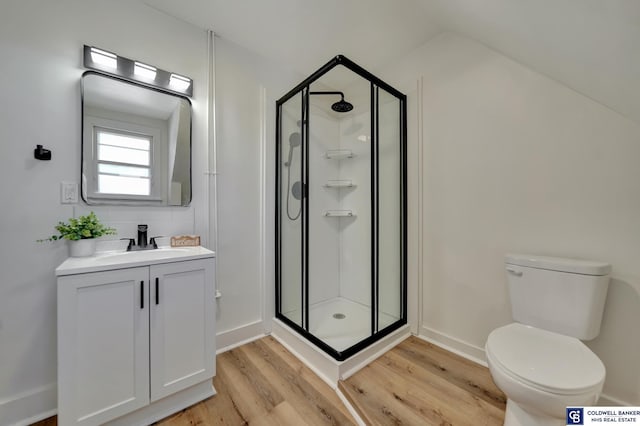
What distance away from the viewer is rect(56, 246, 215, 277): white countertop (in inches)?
42.8

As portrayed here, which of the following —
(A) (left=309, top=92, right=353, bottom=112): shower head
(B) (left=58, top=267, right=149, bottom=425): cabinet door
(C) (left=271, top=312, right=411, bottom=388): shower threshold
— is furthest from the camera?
(A) (left=309, top=92, right=353, bottom=112): shower head

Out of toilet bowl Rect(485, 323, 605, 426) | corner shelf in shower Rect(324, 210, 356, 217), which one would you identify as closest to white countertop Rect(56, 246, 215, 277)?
corner shelf in shower Rect(324, 210, 356, 217)

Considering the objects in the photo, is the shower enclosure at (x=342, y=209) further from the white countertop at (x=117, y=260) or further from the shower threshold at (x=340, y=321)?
the white countertop at (x=117, y=260)

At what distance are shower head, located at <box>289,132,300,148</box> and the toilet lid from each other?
191 centimetres

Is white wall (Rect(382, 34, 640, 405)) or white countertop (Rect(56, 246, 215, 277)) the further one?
white wall (Rect(382, 34, 640, 405))

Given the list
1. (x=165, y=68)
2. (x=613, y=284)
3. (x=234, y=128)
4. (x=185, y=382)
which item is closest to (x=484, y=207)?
(x=613, y=284)

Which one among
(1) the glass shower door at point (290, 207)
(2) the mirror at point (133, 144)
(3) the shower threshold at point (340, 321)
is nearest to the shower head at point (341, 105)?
(1) the glass shower door at point (290, 207)

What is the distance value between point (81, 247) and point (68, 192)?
0.34m

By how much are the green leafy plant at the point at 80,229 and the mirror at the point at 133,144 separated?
0.44 ft

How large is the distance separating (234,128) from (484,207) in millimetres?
2044

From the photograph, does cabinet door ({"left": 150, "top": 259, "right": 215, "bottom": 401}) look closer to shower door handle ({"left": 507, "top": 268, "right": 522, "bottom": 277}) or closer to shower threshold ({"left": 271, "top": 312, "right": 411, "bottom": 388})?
shower threshold ({"left": 271, "top": 312, "right": 411, "bottom": 388})

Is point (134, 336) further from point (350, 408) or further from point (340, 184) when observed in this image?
point (340, 184)

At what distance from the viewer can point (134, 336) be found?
1206 mm

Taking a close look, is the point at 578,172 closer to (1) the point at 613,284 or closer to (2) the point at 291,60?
(1) the point at 613,284
